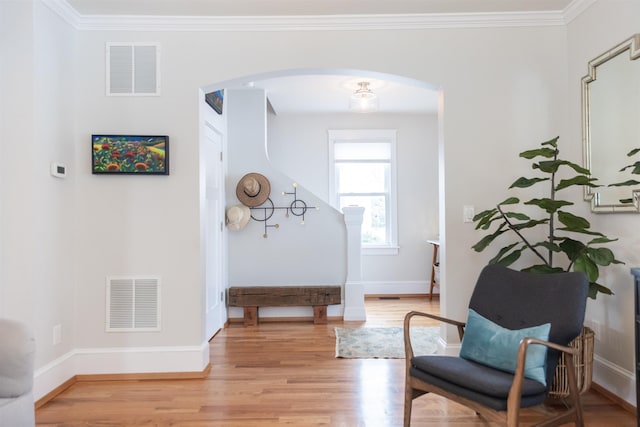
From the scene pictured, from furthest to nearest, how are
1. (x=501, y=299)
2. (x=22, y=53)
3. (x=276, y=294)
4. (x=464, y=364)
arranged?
1. (x=276, y=294)
2. (x=22, y=53)
3. (x=501, y=299)
4. (x=464, y=364)

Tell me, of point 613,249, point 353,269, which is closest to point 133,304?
point 353,269

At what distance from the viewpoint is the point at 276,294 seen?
448cm

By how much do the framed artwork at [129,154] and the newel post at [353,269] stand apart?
85.8 inches

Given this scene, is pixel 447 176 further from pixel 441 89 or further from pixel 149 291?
pixel 149 291

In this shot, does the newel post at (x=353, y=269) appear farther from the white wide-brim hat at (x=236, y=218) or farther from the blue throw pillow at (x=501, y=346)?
the blue throw pillow at (x=501, y=346)

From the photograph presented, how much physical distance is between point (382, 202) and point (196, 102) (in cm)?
362

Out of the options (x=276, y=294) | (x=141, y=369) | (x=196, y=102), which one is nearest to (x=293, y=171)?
(x=276, y=294)

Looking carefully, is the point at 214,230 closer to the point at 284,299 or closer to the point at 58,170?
the point at 284,299

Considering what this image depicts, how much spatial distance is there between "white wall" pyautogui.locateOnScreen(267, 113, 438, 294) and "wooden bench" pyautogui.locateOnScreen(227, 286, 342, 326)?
5.40ft

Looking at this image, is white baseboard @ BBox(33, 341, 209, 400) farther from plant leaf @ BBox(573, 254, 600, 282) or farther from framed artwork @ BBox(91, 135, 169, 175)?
plant leaf @ BBox(573, 254, 600, 282)

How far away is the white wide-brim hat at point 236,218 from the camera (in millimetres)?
4484

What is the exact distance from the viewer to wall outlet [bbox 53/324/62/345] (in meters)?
2.76

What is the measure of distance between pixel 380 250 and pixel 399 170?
1202 mm

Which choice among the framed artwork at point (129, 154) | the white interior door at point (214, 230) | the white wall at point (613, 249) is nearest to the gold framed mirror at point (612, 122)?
the white wall at point (613, 249)
